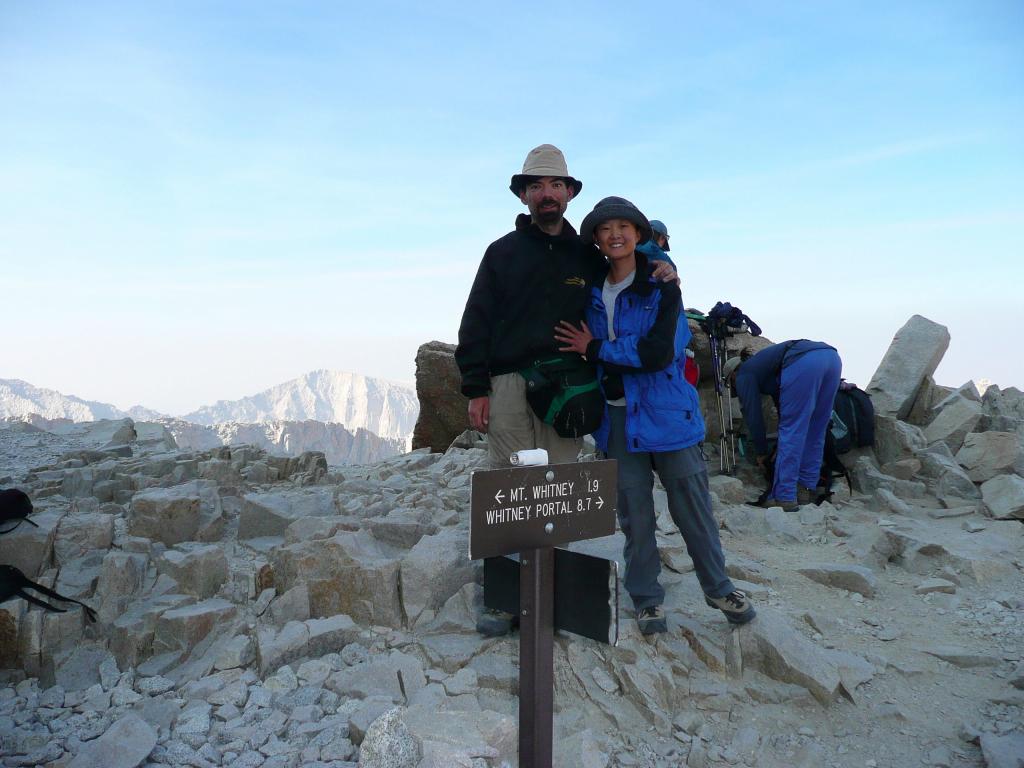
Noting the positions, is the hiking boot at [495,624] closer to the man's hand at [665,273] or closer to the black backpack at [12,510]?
the man's hand at [665,273]

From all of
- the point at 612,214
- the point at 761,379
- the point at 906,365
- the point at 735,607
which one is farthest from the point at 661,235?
the point at 906,365

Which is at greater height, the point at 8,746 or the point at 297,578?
the point at 297,578

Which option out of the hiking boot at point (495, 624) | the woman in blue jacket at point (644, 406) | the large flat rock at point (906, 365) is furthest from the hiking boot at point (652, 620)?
the large flat rock at point (906, 365)

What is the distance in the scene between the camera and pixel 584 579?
2.92 metres

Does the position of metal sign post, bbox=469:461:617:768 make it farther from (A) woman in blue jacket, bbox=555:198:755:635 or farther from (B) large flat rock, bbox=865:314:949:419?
(B) large flat rock, bbox=865:314:949:419

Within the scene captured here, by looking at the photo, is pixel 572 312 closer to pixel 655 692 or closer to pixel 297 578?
pixel 655 692

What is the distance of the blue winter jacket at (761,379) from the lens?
785 centimetres

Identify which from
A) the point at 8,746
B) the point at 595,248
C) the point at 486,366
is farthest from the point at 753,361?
the point at 8,746

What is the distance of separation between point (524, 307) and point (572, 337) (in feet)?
1.16

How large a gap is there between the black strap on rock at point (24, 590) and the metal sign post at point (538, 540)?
323 cm

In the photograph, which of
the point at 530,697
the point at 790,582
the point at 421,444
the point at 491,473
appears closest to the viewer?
the point at 491,473

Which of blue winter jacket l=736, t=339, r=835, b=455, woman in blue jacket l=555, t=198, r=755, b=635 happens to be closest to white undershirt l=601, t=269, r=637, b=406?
woman in blue jacket l=555, t=198, r=755, b=635

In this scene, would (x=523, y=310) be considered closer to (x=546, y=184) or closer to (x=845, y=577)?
(x=546, y=184)

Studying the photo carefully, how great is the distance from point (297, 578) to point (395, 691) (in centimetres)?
125
